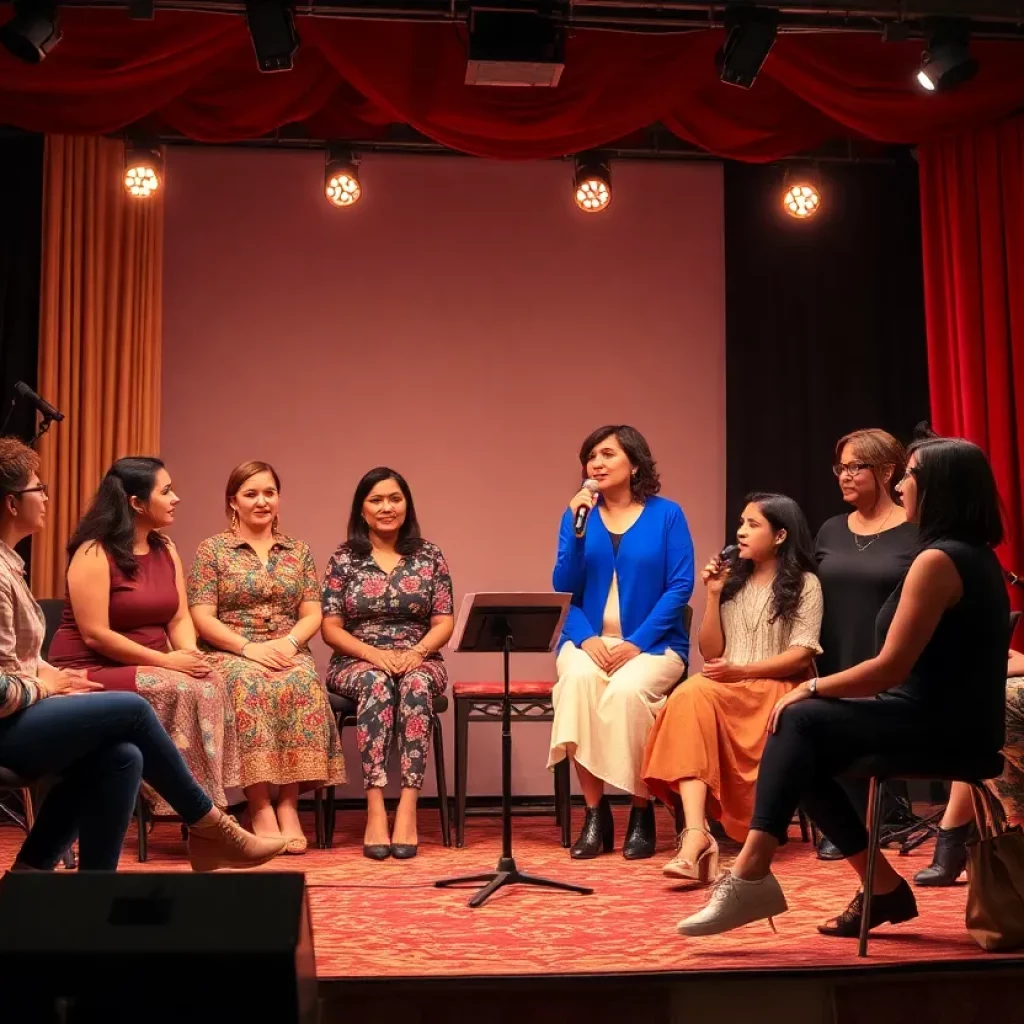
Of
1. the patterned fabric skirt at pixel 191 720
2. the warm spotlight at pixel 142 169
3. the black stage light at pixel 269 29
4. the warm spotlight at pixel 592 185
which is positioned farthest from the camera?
the warm spotlight at pixel 592 185

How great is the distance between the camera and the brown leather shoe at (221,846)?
4039 millimetres

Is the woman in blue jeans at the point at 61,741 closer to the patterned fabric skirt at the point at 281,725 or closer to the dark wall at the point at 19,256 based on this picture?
the patterned fabric skirt at the point at 281,725

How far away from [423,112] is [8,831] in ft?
11.0

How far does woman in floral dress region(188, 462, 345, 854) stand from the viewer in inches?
211

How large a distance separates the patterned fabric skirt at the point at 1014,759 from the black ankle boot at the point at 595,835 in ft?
5.09

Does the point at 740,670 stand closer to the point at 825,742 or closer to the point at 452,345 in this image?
the point at 825,742

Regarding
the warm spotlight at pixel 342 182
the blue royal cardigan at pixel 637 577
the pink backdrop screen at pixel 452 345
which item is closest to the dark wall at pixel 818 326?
the pink backdrop screen at pixel 452 345

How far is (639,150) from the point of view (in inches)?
261

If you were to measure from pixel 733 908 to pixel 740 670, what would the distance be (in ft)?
5.52

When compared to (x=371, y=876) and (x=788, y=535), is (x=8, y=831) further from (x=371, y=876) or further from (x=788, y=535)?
(x=788, y=535)

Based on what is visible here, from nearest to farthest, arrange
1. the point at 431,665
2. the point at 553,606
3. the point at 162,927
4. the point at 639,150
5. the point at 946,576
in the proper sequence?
the point at 162,927
the point at 946,576
the point at 553,606
the point at 431,665
the point at 639,150

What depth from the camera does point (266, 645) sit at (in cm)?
557

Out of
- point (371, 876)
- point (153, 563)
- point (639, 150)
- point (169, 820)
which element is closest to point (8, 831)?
point (169, 820)

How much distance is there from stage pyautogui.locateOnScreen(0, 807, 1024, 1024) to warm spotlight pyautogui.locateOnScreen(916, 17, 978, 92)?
288 centimetres
